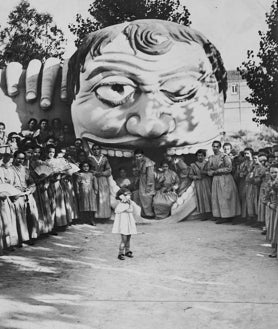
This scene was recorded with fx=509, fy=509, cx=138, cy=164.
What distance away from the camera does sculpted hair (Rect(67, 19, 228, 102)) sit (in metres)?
7.60

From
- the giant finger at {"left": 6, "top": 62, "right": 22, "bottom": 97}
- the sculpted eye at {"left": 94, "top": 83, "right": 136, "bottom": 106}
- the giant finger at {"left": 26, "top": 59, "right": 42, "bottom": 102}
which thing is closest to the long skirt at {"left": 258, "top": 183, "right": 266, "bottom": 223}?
the sculpted eye at {"left": 94, "top": 83, "right": 136, "bottom": 106}

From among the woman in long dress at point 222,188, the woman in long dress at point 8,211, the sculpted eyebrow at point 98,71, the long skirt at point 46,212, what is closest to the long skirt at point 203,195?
the woman in long dress at point 222,188

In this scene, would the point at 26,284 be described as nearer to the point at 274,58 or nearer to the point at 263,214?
the point at 263,214

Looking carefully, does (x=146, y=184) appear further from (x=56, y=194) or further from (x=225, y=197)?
(x=56, y=194)

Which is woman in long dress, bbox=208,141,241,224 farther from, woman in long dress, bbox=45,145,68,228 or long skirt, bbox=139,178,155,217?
woman in long dress, bbox=45,145,68,228

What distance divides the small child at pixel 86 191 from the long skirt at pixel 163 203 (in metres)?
0.93

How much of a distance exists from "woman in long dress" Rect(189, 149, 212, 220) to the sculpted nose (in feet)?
2.45

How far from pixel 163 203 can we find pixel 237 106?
36.4ft

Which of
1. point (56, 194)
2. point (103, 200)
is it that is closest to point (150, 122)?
point (103, 200)

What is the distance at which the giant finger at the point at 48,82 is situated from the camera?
27.9 ft

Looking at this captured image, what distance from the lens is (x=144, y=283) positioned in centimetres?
446

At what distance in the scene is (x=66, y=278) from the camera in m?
4.61

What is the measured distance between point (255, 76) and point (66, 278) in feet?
23.5

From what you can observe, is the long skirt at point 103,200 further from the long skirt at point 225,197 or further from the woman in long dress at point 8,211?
the woman in long dress at point 8,211
